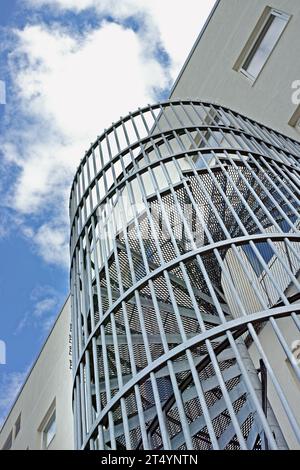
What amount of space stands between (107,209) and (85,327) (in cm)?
167

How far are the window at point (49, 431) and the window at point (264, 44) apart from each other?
9.79m

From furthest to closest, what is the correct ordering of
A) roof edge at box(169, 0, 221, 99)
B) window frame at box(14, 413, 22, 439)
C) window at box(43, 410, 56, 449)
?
window frame at box(14, 413, 22, 439) → roof edge at box(169, 0, 221, 99) → window at box(43, 410, 56, 449)

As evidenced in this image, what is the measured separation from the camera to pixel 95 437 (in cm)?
498

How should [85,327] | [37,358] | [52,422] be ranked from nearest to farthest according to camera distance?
[85,327] → [52,422] → [37,358]

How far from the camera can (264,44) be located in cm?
1266

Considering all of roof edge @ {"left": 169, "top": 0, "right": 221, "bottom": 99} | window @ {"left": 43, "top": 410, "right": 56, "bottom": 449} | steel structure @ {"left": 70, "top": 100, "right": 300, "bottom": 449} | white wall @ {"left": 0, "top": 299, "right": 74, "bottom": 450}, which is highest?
roof edge @ {"left": 169, "top": 0, "right": 221, "bottom": 99}

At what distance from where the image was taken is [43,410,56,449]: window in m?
14.0

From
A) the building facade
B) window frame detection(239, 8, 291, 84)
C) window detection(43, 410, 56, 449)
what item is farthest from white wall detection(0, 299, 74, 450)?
window frame detection(239, 8, 291, 84)

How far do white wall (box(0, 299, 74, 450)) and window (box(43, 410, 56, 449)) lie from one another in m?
0.13

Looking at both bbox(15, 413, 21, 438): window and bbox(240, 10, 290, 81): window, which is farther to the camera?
bbox(15, 413, 21, 438): window

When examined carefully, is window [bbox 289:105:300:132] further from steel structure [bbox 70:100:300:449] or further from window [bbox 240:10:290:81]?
steel structure [bbox 70:100:300:449]

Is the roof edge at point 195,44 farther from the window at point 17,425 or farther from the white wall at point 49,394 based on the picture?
the window at point 17,425
